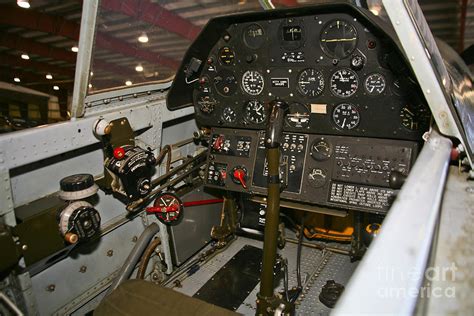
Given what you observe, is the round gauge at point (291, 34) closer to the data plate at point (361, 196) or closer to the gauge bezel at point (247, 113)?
the gauge bezel at point (247, 113)

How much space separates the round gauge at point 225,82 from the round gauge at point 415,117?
1283mm

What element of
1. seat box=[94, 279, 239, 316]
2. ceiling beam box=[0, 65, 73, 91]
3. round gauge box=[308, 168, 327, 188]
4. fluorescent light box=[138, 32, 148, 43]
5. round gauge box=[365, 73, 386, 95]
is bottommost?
seat box=[94, 279, 239, 316]

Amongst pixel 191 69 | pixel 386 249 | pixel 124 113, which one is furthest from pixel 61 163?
pixel 386 249

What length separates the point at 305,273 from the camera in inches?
109

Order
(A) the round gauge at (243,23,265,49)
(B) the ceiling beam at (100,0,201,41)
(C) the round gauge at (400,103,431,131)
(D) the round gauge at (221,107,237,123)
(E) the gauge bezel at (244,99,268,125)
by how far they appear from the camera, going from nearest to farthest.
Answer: (B) the ceiling beam at (100,0,201,41) → (C) the round gauge at (400,103,431,131) → (A) the round gauge at (243,23,265,49) → (E) the gauge bezel at (244,99,268,125) → (D) the round gauge at (221,107,237,123)

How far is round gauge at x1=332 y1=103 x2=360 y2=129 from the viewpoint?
7.98ft

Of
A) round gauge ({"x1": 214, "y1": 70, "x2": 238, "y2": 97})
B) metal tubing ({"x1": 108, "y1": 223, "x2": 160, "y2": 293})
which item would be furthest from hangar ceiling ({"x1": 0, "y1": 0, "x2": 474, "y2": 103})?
metal tubing ({"x1": 108, "y1": 223, "x2": 160, "y2": 293})

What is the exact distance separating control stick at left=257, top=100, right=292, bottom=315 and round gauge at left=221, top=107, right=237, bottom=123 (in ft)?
1.81

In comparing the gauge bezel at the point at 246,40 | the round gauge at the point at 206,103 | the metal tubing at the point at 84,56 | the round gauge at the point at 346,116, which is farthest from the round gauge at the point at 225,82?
the metal tubing at the point at 84,56

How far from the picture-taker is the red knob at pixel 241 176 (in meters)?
2.74

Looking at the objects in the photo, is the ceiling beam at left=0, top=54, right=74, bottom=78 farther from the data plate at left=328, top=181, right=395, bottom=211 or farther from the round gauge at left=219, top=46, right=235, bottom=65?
the data plate at left=328, top=181, right=395, bottom=211

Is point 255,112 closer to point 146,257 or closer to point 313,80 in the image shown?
point 313,80

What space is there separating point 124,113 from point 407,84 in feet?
6.03

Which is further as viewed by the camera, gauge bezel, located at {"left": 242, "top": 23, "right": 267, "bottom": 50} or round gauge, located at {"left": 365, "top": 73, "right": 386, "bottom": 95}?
gauge bezel, located at {"left": 242, "top": 23, "right": 267, "bottom": 50}
